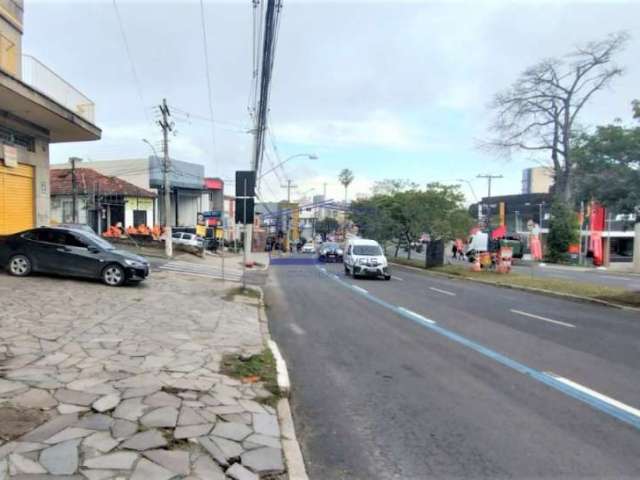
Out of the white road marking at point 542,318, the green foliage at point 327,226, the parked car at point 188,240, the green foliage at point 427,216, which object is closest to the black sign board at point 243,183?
the white road marking at point 542,318

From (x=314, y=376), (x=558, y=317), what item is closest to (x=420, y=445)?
(x=314, y=376)

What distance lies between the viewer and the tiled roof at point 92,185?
1665 inches

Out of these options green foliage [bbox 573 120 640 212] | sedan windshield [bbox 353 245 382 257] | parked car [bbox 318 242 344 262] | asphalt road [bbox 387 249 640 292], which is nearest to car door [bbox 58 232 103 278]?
sedan windshield [bbox 353 245 382 257]

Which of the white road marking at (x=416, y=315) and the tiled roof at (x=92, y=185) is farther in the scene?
the tiled roof at (x=92, y=185)

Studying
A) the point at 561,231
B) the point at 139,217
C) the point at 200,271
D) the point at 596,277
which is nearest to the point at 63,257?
the point at 200,271

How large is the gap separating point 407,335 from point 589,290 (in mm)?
11377

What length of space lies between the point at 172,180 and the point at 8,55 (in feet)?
119

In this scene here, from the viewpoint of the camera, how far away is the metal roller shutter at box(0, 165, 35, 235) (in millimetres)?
15453

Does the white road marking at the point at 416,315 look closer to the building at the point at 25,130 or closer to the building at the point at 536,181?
the building at the point at 25,130

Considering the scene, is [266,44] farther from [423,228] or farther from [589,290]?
[423,228]

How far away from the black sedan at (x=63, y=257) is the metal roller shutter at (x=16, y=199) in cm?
191

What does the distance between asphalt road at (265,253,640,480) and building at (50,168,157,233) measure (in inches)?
1415

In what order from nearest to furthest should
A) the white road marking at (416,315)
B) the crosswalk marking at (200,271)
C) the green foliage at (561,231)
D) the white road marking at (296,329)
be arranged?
the white road marking at (296,329), the white road marking at (416,315), the crosswalk marking at (200,271), the green foliage at (561,231)

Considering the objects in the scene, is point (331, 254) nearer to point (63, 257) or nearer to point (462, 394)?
point (63, 257)
